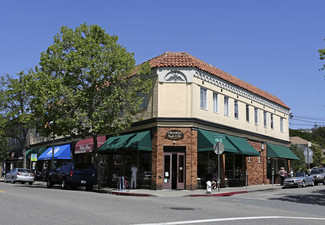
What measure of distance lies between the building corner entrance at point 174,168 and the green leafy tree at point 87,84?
353 cm

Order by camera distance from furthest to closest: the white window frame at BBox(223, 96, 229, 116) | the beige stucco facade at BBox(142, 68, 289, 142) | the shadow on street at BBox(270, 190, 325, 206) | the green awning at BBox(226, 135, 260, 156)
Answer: the white window frame at BBox(223, 96, 229, 116)
the green awning at BBox(226, 135, 260, 156)
the beige stucco facade at BBox(142, 68, 289, 142)
the shadow on street at BBox(270, 190, 325, 206)

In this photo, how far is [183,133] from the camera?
2355 centimetres

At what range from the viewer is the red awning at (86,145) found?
92.9ft

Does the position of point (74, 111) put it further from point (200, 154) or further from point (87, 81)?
point (200, 154)

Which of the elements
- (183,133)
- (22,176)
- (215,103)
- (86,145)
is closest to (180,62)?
(215,103)

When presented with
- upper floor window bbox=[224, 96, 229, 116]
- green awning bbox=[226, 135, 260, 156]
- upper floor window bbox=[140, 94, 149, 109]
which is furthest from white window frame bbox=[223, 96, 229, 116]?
upper floor window bbox=[140, 94, 149, 109]

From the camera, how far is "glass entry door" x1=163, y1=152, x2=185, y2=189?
2319 centimetres

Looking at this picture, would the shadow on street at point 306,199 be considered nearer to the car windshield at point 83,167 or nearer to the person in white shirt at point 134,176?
the person in white shirt at point 134,176

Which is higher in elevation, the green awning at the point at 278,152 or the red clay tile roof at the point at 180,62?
the red clay tile roof at the point at 180,62

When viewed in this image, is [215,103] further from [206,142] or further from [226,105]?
[206,142]

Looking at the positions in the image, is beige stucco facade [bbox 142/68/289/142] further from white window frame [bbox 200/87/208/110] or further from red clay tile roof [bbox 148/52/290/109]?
red clay tile roof [bbox 148/52/290/109]

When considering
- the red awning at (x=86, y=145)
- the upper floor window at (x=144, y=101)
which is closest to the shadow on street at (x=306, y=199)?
the upper floor window at (x=144, y=101)

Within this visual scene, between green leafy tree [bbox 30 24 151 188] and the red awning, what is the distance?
4.47m

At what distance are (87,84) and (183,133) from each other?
715cm
